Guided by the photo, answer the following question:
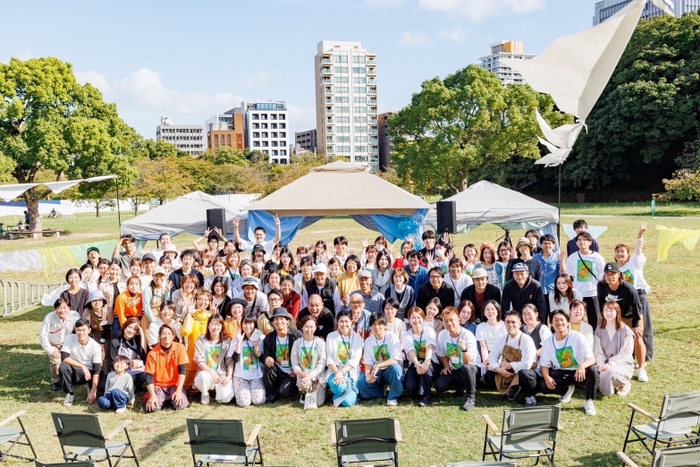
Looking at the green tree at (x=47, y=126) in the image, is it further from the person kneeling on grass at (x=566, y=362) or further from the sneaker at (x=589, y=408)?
the sneaker at (x=589, y=408)

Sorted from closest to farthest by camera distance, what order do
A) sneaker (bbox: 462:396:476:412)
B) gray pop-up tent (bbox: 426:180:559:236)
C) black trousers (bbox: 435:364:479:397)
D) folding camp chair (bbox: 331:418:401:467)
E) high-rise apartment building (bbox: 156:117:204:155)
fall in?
folding camp chair (bbox: 331:418:401:467) → sneaker (bbox: 462:396:476:412) → black trousers (bbox: 435:364:479:397) → gray pop-up tent (bbox: 426:180:559:236) → high-rise apartment building (bbox: 156:117:204:155)

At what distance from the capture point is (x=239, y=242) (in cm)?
1070

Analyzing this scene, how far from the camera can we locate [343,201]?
34.5ft

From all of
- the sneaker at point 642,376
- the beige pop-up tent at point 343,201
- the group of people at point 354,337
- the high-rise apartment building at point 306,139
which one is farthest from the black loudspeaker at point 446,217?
the high-rise apartment building at point 306,139

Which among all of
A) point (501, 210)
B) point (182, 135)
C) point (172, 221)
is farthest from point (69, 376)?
point (182, 135)

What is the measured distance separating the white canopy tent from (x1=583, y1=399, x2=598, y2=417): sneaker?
8.54m

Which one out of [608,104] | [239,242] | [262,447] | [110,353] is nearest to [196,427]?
[262,447]

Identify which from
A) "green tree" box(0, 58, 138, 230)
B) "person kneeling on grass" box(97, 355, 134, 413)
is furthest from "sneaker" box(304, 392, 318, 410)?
"green tree" box(0, 58, 138, 230)

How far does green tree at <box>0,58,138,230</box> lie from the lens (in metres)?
26.8

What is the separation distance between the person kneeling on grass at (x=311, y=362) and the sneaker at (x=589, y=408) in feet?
8.95

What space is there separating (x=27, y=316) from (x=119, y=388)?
6437 millimetres

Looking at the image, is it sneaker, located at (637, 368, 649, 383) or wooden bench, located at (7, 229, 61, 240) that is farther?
wooden bench, located at (7, 229, 61, 240)

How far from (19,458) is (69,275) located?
271cm

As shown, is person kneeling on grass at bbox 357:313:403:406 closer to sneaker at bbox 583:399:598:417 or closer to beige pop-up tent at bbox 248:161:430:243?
sneaker at bbox 583:399:598:417
